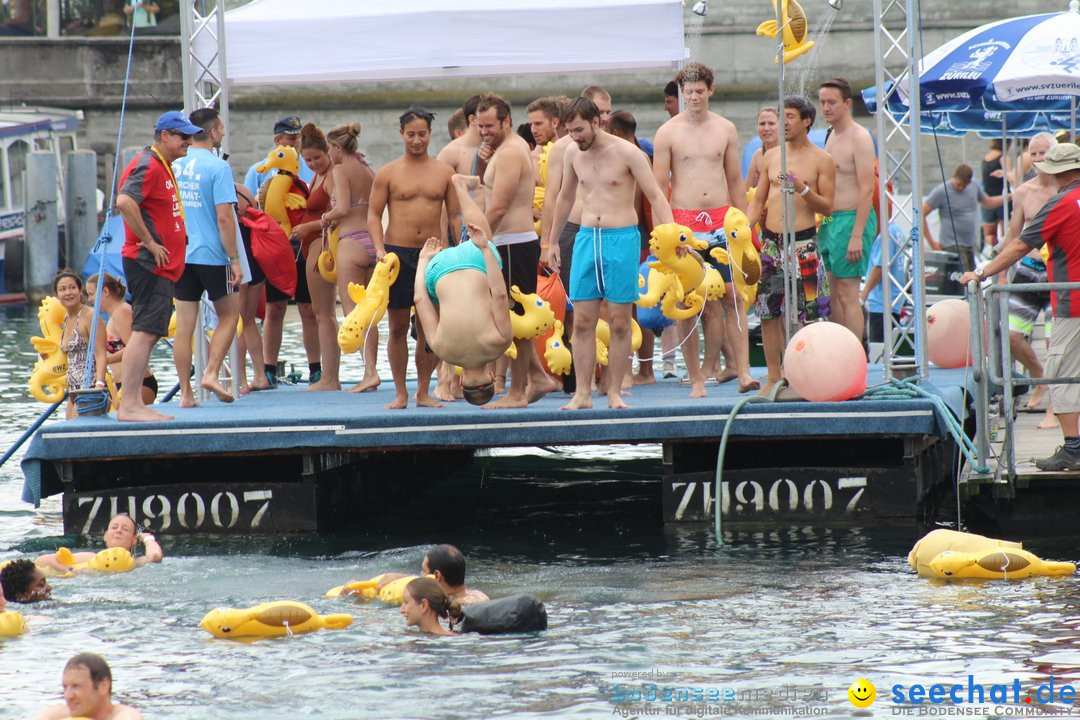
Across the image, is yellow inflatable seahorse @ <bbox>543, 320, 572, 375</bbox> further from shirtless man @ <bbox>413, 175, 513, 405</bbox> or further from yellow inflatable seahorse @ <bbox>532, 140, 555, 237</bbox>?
shirtless man @ <bbox>413, 175, 513, 405</bbox>

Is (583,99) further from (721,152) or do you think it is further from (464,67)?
(464,67)

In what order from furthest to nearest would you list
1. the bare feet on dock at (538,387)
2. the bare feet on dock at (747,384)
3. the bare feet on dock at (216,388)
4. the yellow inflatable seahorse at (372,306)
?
1. the bare feet on dock at (216,388)
2. the bare feet on dock at (747,384)
3. the bare feet on dock at (538,387)
4. the yellow inflatable seahorse at (372,306)

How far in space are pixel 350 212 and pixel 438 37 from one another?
6.98ft

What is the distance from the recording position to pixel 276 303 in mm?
13102

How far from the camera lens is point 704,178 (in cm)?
1163

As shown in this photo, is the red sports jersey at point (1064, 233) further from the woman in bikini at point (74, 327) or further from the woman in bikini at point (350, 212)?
the woman in bikini at point (74, 327)

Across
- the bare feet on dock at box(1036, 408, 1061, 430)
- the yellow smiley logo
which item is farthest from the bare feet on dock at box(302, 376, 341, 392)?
the yellow smiley logo

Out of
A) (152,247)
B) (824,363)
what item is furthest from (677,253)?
(152,247)

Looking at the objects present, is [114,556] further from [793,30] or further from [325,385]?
[793,30]

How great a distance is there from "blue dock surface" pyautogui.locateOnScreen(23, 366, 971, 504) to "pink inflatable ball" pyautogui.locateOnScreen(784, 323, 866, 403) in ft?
0.31

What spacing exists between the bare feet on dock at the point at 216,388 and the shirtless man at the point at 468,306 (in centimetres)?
204

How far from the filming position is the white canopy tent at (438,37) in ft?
44.1

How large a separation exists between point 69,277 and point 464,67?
12.3ft

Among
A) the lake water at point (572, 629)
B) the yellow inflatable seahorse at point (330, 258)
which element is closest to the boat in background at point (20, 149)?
the yellow inflatable seahorse at point (330, 258)
